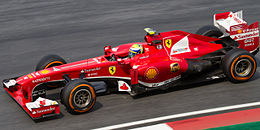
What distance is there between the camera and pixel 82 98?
955 centimetres

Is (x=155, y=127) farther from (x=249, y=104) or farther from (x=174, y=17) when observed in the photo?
(x=174, y=17)

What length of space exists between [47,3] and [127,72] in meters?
13.7

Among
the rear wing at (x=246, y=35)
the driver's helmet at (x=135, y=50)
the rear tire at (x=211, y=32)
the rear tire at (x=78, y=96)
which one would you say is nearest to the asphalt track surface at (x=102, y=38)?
the rear tire at (x=78, y=96)

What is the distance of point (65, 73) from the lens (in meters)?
10.0

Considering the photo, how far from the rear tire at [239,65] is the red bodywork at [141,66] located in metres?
0.79

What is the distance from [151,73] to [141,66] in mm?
319

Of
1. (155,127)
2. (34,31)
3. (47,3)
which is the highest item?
(47,3)

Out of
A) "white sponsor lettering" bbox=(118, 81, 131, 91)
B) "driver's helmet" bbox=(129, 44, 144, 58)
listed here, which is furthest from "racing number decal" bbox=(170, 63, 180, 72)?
"white sponsor lettering" bbox=(118, 81, 131, 91)

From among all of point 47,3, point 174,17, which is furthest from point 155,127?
Result: point 47,3

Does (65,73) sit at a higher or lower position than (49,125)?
higher

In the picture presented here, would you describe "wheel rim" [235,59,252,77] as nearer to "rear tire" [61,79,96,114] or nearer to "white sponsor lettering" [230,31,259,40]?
"white sponsor lettering" [230,31,259,40]

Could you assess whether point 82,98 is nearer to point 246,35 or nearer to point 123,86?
point 123,86

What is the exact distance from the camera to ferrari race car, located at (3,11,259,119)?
9.56m

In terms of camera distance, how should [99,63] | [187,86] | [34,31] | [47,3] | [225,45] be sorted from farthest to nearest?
[47,3]
[34,31]
[225,45]
[187,86]
[99,63]
